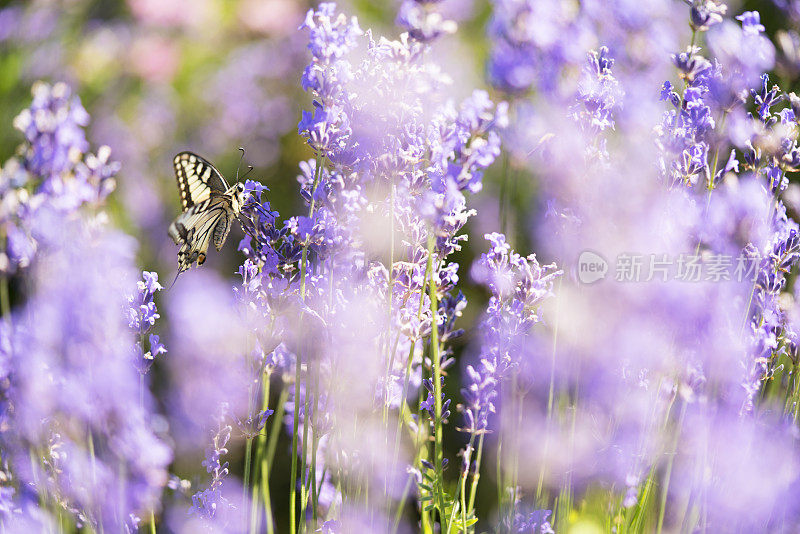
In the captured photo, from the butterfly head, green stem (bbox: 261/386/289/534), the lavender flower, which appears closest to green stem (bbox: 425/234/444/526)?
green stem (bbox: 261/386/289/534)

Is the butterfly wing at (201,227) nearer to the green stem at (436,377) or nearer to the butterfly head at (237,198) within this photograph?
the butterfly head at (237,198)

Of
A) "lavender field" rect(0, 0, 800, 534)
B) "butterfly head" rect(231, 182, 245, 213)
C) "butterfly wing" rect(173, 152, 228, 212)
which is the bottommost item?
"lavender field" rect(0, 0, 800, 534)

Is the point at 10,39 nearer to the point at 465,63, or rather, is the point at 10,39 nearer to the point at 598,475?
the point at 465,63

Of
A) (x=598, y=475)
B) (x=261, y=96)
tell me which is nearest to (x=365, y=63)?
(x=598, y=475)

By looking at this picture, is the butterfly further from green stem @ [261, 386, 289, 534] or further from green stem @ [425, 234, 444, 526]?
green stem @ [425, 234, 444, 526]

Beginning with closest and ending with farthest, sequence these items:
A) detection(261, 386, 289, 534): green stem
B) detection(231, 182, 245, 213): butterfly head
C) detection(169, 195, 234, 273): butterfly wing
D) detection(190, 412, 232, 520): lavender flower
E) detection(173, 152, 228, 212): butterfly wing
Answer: detection(261, 386, 289, 534): green stem → detection(190, 412, 232, 520): lavender flower → detection(231, 182, 245, 213): butterfly head → detection(169, 195, 234, 273): butterfly wing → detection(173, 152, 228, 212): butterfly wing

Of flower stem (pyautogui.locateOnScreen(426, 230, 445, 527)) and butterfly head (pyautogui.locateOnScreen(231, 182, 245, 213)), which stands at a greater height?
butterfly head (pyautogui.locateOnScreen(231, 182, 245, 213))

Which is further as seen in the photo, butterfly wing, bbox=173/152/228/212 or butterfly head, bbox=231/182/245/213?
butterfly wing, bbox=173/152/228/212
